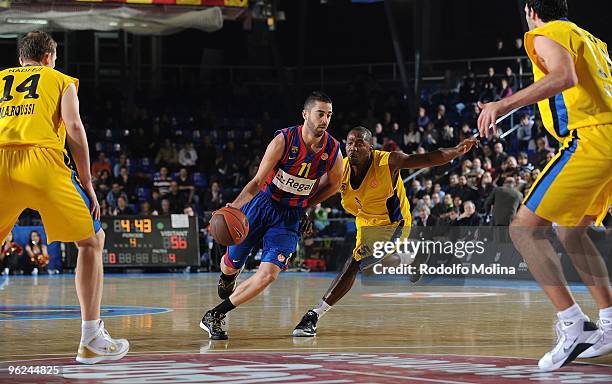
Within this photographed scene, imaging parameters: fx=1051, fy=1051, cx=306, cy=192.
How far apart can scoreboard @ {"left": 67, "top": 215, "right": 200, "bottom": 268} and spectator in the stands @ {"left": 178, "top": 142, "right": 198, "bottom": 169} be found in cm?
475

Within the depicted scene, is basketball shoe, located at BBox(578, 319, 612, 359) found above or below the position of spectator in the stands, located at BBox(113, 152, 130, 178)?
below

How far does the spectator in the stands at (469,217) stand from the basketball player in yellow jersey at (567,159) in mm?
11756

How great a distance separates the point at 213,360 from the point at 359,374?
4.02 feet

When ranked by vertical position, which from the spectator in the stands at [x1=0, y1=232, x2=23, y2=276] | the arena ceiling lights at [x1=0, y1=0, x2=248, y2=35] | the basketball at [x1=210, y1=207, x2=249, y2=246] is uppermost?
the arena ceiling lights at [x1=0, y1=0, x2=248, y2=35]

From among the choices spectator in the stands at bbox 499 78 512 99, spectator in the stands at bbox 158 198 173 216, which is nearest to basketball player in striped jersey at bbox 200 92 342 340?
spectator in the stands at bbox 158 198 173 216

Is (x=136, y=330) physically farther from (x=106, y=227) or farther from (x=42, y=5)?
(x=42, y=5)

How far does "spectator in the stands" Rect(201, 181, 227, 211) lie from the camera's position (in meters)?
22.8

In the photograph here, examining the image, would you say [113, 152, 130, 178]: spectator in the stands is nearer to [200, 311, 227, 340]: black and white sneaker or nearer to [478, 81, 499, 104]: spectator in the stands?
[478, 81, 499, 104]: spectator in the stands

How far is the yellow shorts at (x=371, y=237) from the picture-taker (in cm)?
938

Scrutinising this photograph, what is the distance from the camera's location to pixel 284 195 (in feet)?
29.0

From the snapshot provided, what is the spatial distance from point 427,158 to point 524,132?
13.9m

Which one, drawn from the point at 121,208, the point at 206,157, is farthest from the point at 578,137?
the point at 206,157

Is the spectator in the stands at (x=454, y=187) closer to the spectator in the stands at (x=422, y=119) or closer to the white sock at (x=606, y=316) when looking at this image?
the spectator in the stands at (x=422, y=119)

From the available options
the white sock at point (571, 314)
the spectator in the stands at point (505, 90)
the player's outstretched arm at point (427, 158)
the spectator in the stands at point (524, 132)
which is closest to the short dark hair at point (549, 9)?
the white sock at point (571, 314)
